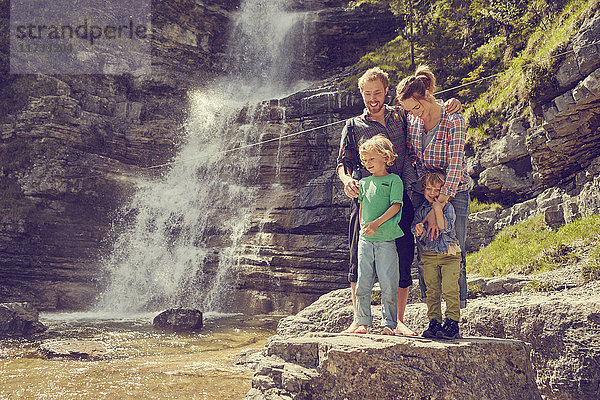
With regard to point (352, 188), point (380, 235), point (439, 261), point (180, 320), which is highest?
point (352, 188)

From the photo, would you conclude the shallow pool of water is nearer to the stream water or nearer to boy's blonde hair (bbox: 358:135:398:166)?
the stream water

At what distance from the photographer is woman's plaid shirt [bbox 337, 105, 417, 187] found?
4336 millimetres

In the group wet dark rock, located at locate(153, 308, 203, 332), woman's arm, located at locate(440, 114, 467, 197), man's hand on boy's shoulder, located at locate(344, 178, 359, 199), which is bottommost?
wet dark rock, located at locate(153, 308, 203, 332)

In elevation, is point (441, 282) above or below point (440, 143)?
below

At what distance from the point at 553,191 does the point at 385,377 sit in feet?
29.7

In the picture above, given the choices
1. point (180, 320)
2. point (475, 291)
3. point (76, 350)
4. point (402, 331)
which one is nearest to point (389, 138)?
point (402, 331)

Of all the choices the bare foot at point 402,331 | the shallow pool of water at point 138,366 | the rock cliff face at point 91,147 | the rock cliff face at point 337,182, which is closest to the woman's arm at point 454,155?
the bare foot at point 402,331

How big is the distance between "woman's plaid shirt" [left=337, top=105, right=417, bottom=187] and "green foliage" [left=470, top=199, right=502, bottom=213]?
29.1 ft

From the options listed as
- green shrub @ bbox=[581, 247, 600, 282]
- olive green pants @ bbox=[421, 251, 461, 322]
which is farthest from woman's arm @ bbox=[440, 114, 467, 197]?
green shrub @ bbox=[581, 247, 600, 282]

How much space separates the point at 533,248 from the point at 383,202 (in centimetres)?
521

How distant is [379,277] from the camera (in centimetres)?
389

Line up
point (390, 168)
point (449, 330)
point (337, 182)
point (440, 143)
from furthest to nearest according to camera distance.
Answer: point (337, 182) < point (390, 168) < point (440, 143) < point (449, 330)

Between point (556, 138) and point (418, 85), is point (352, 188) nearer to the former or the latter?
point (418, 85)

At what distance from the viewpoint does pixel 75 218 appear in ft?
60.3
